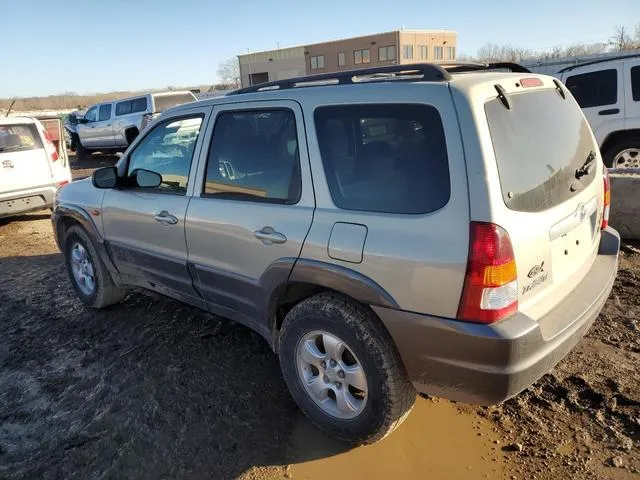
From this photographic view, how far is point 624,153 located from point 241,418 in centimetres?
719

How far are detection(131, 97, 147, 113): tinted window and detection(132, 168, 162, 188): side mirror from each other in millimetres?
13024

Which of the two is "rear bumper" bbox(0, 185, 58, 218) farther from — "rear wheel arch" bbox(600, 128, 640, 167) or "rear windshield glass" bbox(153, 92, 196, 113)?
"rear wheel arch" bbox(600, 128, 640, 167)

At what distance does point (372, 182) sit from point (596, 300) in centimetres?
136

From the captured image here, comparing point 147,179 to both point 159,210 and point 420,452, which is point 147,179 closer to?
point 159,210

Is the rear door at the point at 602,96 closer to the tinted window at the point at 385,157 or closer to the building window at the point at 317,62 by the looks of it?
the tinted window at the point at 385,157

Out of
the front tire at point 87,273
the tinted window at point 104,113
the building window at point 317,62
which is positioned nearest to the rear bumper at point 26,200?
the front tire at point 87,273

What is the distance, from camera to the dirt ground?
2.56m

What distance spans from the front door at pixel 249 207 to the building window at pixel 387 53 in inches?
2197

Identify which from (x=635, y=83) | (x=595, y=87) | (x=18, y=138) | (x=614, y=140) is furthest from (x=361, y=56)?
(x=18, y=138)

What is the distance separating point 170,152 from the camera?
367 cm

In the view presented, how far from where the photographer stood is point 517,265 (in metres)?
2.14

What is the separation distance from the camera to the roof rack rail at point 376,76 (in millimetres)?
2369

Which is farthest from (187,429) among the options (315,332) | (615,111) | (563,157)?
(615,111)

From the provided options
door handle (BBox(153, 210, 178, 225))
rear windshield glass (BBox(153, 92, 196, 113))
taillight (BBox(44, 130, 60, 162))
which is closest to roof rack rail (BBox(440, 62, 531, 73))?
door handle (BBox(153, 210, 178, 225))
